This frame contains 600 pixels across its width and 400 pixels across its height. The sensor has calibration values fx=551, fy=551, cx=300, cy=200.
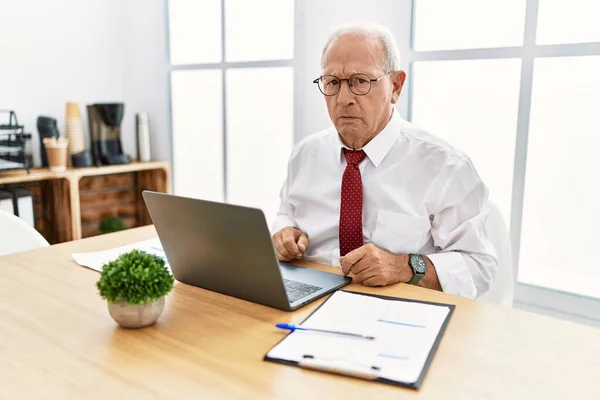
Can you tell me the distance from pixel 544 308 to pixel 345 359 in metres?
1.52

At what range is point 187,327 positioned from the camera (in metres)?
1.05

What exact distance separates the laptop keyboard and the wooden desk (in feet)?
0.18

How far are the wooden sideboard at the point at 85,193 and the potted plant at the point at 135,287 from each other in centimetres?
202

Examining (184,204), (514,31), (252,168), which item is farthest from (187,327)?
(252,168)

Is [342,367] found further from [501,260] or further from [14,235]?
[14,235]

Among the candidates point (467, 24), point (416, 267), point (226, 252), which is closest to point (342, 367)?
point (226, 252)

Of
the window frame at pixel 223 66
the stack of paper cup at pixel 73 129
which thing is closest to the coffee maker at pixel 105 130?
the stack of paper cup at pixel 73 129

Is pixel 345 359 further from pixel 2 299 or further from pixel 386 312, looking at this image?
pixel 2 299

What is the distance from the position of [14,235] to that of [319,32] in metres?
1.55

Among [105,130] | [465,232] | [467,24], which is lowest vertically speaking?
[465,232]

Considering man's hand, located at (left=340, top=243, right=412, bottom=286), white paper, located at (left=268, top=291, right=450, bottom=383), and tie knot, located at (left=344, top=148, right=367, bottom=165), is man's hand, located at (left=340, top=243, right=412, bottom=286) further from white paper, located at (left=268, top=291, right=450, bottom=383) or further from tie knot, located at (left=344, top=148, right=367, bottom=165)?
tie knot, located at (left=344, top=148, right=367, bottom=165)

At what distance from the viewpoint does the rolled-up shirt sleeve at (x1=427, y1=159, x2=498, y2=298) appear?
4.65 ft

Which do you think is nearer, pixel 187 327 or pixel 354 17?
pixel 187 327

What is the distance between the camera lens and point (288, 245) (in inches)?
58.6
